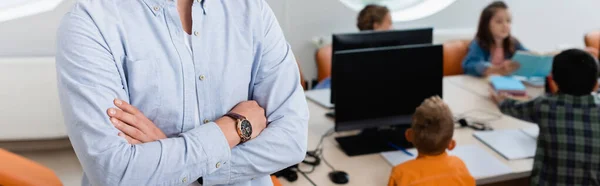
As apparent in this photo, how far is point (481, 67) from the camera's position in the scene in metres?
3.21

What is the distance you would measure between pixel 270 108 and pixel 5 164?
624 mm

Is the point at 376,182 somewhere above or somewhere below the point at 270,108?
below

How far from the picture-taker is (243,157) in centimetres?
110

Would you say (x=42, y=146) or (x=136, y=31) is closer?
(x=136, y=31)

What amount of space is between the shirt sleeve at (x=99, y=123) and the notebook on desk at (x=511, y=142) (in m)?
1.45

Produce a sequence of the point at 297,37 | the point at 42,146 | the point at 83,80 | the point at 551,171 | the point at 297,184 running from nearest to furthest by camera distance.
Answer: the point at 83,80, the point at 297,184, the point at 551,171, the point at 42,146, the point at 297,37

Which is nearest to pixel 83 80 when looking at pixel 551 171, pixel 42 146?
pixel 551 171

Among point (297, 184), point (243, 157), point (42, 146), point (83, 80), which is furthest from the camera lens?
point (42, 146)

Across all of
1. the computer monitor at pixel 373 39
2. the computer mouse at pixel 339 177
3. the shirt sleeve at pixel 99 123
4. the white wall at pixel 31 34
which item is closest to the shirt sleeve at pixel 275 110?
the shirt sleeve at pixel 99 123

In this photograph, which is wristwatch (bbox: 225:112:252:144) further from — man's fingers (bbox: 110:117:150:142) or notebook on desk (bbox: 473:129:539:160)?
notebook on desk (bbox: 473:129:539:160)

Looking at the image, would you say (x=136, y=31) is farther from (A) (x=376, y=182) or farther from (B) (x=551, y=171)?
(B) (x=551, y=171)

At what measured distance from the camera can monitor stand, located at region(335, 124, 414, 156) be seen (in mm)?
2061

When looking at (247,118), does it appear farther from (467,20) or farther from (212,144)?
(467,20)

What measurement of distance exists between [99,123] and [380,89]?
1.32 m
